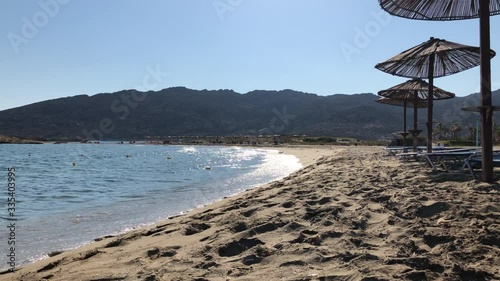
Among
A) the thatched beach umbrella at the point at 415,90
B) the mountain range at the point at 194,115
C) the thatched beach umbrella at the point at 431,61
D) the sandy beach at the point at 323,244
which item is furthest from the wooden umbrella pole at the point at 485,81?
the mountain range at the point at 194,115

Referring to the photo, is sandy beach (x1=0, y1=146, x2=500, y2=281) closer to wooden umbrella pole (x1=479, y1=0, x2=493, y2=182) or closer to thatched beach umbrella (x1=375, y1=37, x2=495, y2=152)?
wooden umbrella pole (x1=479, y1=0, x2=493, y2=182)

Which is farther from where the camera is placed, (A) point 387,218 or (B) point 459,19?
(B) point 459,19

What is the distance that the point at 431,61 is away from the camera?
912cm

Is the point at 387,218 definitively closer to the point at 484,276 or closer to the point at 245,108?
the point at 484,276

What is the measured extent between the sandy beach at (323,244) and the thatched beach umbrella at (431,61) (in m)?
3.78

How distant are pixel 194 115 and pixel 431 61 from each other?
159m

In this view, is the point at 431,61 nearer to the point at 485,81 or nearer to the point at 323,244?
the point at 485,81

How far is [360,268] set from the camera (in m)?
2.74

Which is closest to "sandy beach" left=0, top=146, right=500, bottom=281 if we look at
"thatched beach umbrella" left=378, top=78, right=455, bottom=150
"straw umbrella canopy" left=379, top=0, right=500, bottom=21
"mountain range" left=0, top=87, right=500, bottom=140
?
"straw umbrella canopy" left=379, top=0, right=500, bottom=21

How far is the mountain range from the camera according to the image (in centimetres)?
13525

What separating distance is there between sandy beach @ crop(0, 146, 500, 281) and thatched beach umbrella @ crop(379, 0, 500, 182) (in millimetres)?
615

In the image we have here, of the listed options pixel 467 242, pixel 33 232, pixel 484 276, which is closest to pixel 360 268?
pixel 484 276

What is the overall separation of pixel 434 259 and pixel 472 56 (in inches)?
292

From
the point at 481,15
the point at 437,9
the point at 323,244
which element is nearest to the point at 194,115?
the point at 437,9
